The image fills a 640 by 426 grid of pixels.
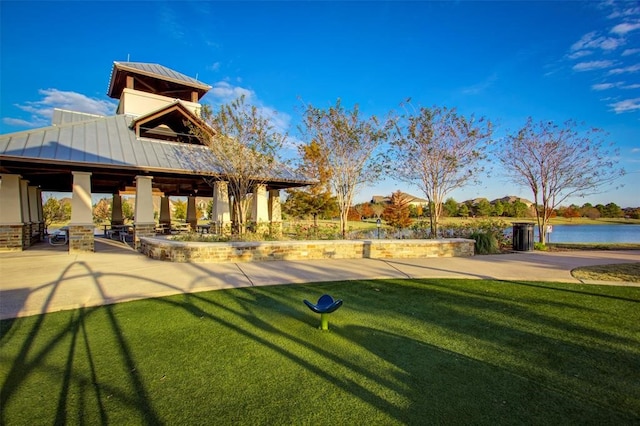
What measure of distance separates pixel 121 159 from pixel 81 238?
321 cm

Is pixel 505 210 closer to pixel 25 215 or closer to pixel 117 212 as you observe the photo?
pixel 117 212

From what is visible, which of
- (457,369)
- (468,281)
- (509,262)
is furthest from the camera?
(509,262)

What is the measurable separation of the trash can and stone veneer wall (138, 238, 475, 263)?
2.59m

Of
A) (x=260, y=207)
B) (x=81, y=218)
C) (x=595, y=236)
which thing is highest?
(x=260, y=207)

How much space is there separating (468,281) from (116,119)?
16132 mm

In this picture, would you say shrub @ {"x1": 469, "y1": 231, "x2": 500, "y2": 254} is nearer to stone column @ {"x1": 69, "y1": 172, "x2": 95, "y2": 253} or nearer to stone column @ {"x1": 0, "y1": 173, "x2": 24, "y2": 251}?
stone column @ {"x1": 69, "y1": 172, "x2": 95, "y2": 253}

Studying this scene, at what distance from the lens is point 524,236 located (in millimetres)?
11531

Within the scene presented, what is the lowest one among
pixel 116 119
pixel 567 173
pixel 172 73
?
pixel 567 173

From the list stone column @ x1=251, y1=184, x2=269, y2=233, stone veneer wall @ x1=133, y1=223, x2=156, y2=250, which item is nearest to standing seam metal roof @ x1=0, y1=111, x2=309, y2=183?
stone column @ x1=251, y1=184, x2=269, y2=233

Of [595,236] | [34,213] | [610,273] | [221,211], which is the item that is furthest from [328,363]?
[595,236]

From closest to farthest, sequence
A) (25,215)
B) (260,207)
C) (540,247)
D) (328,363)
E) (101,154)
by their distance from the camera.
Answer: (328,363)
(101,154)
(540,247)
(25,215)
(260,207)

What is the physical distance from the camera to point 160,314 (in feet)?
15.4

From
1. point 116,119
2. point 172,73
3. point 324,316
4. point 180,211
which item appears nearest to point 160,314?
point 324,316

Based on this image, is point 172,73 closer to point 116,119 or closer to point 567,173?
point 116,119
